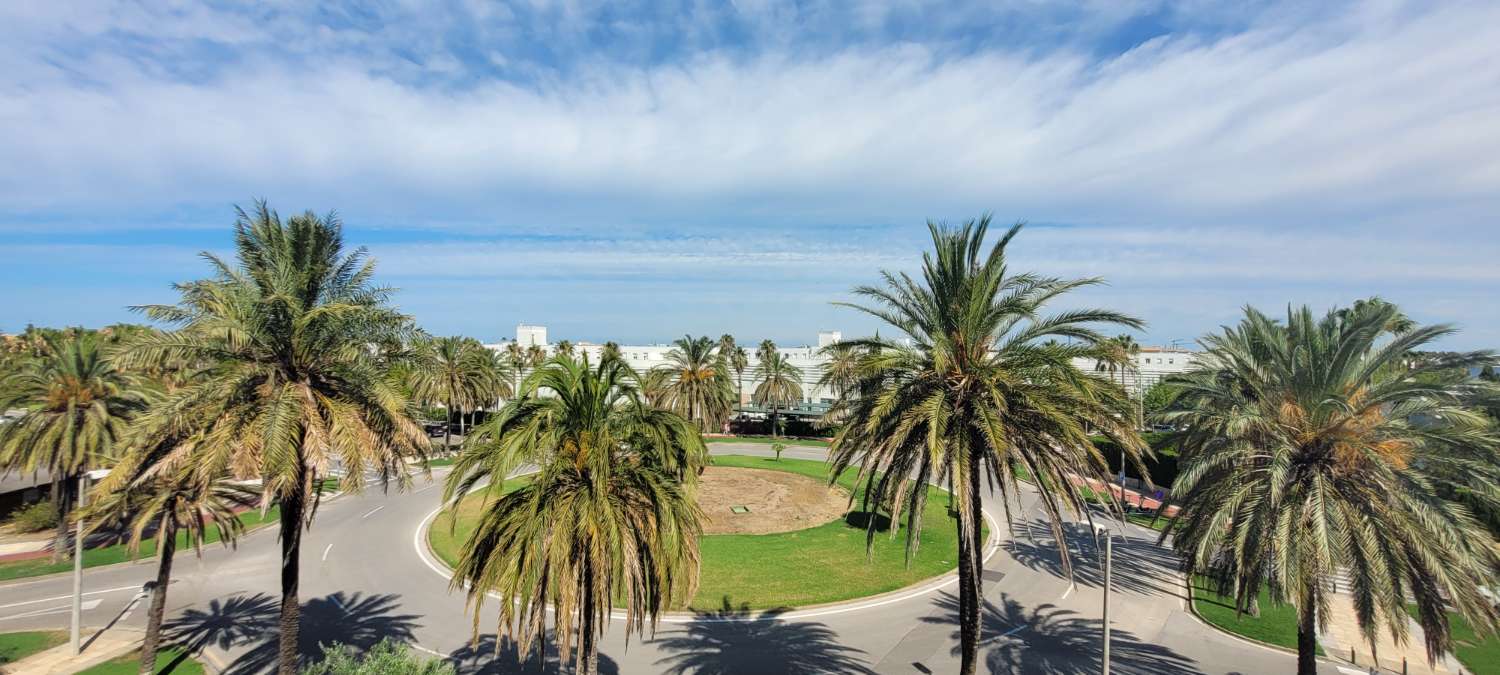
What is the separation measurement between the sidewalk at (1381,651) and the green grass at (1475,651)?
0.35 m

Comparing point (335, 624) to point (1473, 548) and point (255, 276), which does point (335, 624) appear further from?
point (1473, 548)

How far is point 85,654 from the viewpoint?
60.4ft

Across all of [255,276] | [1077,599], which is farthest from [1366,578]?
[255,276]

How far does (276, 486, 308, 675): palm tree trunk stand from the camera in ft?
44.5

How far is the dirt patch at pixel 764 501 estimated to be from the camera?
33.2 m

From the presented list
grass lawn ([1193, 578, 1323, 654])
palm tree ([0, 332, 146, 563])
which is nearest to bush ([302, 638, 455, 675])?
palm tree ([0, 332, 146, 563])

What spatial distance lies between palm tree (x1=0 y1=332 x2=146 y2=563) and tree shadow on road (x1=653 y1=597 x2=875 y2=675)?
22883mm

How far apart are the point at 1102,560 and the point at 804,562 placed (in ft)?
44.5

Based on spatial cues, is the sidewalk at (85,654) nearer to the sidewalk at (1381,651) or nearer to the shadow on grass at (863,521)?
the shadow on grass at (863,521)

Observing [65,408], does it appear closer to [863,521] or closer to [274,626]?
[274,626]

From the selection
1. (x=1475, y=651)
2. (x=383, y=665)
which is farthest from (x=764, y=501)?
(x=1475, y=651)

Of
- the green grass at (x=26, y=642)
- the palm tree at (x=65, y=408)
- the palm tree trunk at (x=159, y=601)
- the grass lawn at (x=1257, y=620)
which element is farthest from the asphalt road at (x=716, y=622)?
the palm tree at (x=65, y=408)

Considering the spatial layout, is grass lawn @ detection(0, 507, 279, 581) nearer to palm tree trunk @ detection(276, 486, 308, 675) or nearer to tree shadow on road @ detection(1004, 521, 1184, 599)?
palm tree trunk @ detection(276, 486, 308, 675)

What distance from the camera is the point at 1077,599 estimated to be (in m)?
23.8
